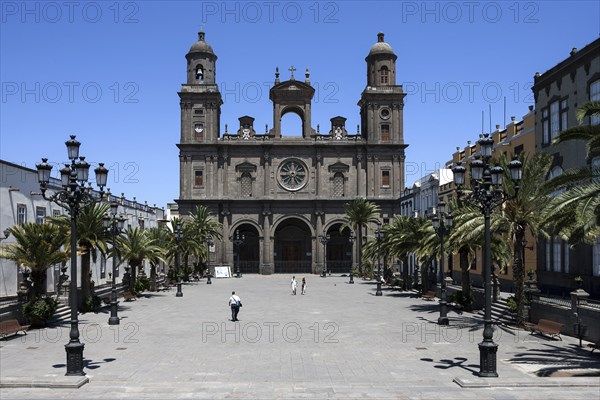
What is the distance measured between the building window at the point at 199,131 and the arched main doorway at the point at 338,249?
20329 millimetres

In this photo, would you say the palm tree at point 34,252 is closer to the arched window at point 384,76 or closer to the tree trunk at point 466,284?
the tree trunk at point 466,284

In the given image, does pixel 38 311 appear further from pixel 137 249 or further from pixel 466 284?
pixel 466 284

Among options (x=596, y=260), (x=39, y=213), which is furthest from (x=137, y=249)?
(x=596, y=260)

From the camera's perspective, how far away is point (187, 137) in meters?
75.9

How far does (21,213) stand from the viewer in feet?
133

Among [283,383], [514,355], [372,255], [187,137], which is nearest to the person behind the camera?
[283,383]

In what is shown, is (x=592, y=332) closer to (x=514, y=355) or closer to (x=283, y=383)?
(x=514, y=355)

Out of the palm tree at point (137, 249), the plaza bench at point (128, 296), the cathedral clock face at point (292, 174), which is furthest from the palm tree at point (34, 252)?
the cathedral clock face at point (292, 174)

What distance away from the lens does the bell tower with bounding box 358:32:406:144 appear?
76812 mm

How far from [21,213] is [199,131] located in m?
37.3

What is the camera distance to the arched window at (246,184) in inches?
3034

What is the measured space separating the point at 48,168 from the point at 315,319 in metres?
14.9

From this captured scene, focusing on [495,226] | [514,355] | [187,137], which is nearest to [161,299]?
[495,226]

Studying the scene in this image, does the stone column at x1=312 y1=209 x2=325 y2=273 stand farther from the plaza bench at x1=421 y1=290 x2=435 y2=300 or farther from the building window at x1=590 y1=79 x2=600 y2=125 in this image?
the building window at x1=590 y1=79 x2=600 y2=125
